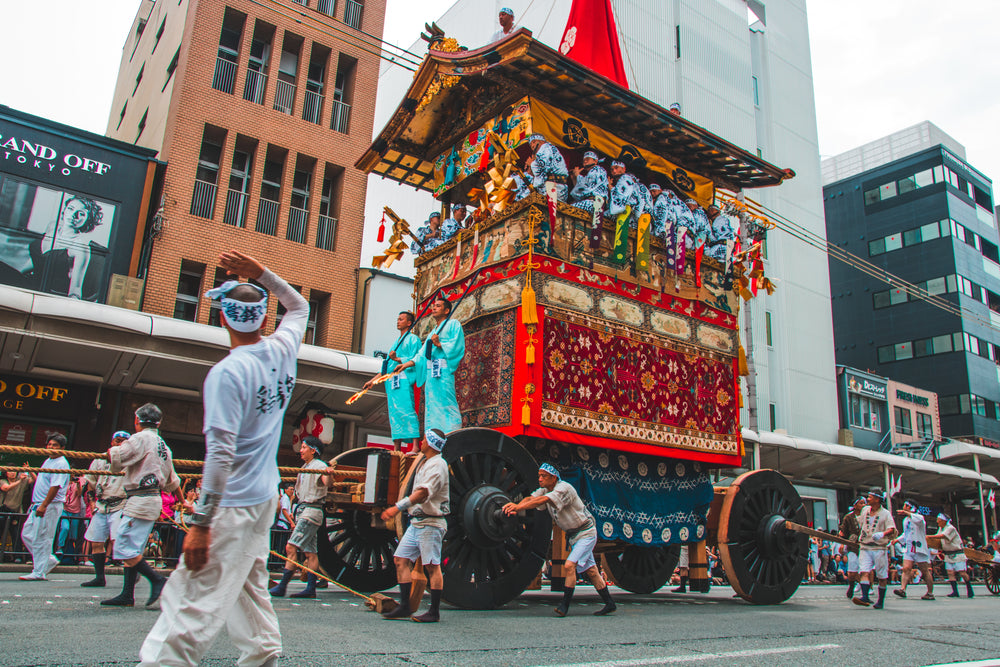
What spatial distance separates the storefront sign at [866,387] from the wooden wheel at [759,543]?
1116 inches

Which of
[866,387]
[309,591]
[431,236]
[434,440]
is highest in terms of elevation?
[866,387]

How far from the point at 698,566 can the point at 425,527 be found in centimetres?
537

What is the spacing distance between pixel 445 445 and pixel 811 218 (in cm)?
3325

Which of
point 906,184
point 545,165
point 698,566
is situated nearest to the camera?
point 545,165

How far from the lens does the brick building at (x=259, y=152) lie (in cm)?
1945

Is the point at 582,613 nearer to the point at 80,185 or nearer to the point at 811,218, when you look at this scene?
the point at 80,185

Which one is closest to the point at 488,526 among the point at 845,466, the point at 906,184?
the point at 845,466

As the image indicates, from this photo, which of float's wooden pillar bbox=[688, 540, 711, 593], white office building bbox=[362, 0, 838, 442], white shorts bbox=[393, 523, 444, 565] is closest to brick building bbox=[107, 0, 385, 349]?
white office building bbox=[362, 0, 838, 442]

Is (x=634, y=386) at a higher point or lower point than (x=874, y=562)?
higher

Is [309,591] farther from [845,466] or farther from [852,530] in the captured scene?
[845,466]

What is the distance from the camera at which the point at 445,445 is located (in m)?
7.50

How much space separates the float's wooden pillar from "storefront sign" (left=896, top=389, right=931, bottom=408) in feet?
110

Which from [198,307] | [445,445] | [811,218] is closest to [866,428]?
[811,218]

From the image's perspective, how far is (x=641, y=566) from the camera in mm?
11758
